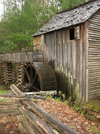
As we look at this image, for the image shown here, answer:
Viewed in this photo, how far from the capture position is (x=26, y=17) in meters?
18.5

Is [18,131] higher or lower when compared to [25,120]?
lower

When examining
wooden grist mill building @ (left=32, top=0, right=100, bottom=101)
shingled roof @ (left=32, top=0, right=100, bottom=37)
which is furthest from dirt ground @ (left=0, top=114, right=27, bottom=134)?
shingled roof @ (left=32, top=0, right=100, bottom=37)

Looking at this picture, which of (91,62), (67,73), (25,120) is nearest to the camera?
(25,120)

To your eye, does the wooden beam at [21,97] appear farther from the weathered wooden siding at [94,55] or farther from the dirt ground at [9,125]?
the weathered wooden siding at [94,55]

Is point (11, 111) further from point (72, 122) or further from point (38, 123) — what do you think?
point (72, 122)

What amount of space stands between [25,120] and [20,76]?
9063 mm

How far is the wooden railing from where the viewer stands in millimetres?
2441

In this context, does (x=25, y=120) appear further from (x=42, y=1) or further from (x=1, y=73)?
(x=42, y=1)

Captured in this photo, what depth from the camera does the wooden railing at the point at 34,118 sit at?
244cm

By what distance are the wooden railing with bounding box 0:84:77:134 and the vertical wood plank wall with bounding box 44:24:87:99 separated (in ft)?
15.2

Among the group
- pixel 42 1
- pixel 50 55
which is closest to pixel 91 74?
pixel 50 55

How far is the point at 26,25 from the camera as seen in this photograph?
20.0 meters

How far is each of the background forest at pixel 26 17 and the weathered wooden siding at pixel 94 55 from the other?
1129 cm

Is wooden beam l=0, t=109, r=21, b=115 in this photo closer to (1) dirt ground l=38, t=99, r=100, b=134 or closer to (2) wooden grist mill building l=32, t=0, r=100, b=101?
(1) dirt ground l=38, t=99, r=100, b=134
